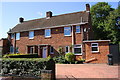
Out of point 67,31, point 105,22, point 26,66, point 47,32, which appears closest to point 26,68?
point 26,66

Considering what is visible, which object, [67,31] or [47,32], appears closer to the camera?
[67,31]

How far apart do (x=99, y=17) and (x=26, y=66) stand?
30.2 meters

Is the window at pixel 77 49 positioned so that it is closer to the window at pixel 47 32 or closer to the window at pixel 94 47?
the window at pixel 94 47

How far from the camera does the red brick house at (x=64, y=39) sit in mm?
17359

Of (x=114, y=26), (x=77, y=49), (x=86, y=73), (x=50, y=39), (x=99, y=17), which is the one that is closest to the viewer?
(x=86, y=73)

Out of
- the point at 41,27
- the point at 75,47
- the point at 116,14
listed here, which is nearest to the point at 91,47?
the point at 75,47

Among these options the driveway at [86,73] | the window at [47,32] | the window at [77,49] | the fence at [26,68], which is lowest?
the driveway at [86,73]

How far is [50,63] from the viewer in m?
7.60

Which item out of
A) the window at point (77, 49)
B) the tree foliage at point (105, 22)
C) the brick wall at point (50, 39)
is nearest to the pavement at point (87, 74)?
the window at point (77, 49)

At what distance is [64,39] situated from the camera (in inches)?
798

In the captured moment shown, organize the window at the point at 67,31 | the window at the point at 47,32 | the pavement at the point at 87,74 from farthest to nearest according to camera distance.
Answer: the window at the point at 47,32 → the window at the point at 67,31 → the pavement at the point at 87,74

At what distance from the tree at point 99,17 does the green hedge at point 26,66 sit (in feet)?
86.1

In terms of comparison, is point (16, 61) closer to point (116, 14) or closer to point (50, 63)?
point (50, 63)

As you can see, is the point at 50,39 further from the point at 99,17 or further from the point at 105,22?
the point at 99,17
